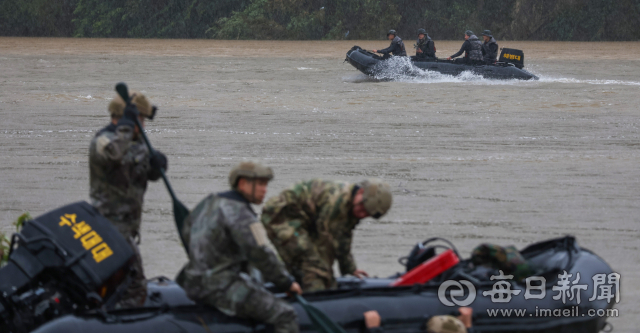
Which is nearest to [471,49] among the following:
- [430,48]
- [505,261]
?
[430,48]

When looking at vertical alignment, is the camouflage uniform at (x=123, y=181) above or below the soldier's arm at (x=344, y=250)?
above

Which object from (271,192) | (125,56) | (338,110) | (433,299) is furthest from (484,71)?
(125,56)

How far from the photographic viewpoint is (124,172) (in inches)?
215

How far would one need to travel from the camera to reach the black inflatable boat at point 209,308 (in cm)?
476

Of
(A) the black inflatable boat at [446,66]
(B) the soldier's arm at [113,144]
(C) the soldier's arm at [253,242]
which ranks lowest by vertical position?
(A) the black inflatable boat at [446,66]

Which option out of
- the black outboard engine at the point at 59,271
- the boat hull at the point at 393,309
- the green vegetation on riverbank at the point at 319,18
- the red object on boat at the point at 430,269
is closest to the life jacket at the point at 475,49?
the boat hull at the point at 393,309

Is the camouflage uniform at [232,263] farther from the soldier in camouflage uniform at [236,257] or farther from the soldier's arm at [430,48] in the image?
the soldier's arm at [430,48]

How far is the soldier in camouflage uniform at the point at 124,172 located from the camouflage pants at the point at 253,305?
35.6 inches

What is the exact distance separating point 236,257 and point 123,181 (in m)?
1.29

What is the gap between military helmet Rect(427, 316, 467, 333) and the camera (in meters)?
4.94

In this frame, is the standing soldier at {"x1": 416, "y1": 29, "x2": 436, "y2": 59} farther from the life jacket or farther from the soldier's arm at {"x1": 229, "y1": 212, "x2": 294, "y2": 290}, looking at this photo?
the soldier's arm at {"x1": 229, "y1": 212, "x2": 294, "y2": 290}

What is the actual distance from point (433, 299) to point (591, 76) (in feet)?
88.7

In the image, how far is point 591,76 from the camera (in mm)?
30062

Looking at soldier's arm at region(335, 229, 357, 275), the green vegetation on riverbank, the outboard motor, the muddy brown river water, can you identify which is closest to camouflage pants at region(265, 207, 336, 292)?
soldier's arm at region(335, 229, 357, 275)
